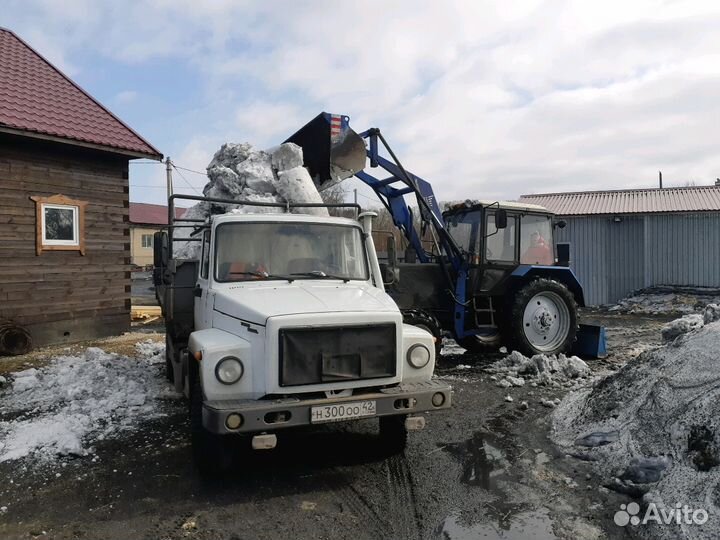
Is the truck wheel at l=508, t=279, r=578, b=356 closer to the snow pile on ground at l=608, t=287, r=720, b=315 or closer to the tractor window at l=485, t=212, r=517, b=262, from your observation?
the tractor window at l=485, t=212, r=517, b=262

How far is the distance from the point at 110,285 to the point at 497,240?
25.0 feet

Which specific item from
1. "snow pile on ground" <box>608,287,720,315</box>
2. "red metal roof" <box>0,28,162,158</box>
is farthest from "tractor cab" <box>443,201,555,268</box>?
"snow pile on ground" <box>608,287,720,315</box>

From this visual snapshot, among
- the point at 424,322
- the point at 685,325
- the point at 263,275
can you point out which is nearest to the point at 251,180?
the point at 424,322

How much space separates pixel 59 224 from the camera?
10.0 metres

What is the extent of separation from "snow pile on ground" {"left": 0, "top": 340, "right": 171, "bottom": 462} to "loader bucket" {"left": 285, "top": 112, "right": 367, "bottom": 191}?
13.6 ft

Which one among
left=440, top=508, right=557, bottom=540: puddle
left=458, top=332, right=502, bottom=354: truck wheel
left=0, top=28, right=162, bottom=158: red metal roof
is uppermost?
left=0, top=28, right=162, bottom=158: red metal roof

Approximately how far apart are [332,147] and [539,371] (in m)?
4.70

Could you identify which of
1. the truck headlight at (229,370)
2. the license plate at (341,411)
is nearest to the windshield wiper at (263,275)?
the truck headlight at (229,370)

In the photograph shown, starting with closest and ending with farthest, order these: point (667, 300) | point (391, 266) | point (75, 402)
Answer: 1. point (391, 266)
2. point (75, 402)
3. point (667, 300)

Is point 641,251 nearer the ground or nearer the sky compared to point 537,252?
nearer the sky

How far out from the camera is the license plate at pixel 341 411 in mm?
3837

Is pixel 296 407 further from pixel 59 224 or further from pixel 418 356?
pixel 59 224

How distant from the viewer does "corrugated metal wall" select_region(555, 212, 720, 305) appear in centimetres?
1883

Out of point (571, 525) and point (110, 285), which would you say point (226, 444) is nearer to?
point (571, 525)
